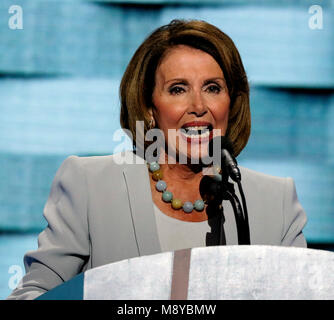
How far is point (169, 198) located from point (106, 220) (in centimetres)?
19

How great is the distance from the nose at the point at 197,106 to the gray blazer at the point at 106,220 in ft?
0.68

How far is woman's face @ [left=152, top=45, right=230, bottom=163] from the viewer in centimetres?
148

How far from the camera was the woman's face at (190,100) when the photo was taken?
148 centimetres

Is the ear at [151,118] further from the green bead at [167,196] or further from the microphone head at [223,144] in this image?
the microphone head at [223,144]

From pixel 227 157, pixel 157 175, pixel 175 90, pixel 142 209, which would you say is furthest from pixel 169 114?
pixel 227 157

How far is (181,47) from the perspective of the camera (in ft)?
5.06

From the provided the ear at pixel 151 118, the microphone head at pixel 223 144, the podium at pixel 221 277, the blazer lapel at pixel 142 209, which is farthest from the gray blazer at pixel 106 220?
the podium at pixel 221 277

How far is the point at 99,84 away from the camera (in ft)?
6.54

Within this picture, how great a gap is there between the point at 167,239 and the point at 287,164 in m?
0.79

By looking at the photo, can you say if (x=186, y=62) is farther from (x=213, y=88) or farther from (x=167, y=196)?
(x=167, y=196)

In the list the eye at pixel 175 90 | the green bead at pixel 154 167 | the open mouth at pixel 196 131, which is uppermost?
the eye at pixel 175 90

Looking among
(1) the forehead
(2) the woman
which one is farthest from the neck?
(1) the forehead

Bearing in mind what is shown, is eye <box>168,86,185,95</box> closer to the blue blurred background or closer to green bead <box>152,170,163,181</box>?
green bead <box>152,170,163,181</box>
